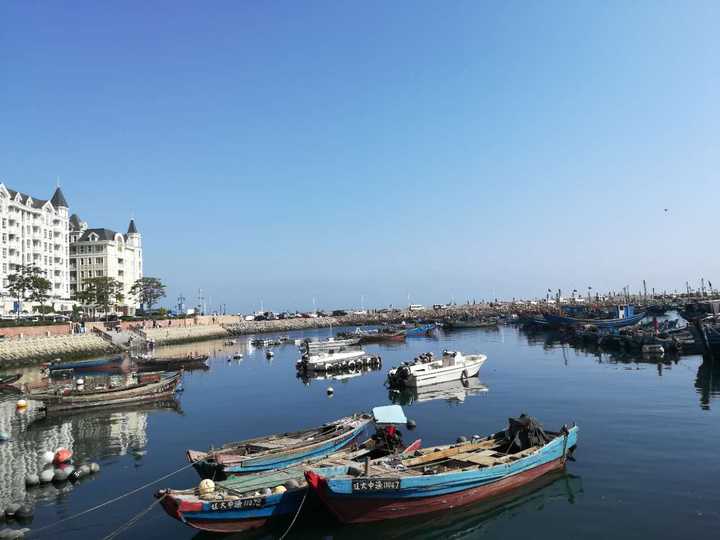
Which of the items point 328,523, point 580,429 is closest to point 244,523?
point 328,523

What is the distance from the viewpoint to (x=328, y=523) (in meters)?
16.2

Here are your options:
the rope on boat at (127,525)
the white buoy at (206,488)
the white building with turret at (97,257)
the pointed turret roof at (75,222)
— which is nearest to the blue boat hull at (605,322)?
the white buoy at (206,488)

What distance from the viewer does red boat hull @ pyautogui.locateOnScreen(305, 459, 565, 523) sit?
1535cm

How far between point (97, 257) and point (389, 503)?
123 m

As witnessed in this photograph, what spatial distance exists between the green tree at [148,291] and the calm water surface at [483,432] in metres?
73.9

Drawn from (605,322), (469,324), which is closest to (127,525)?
(605,322)

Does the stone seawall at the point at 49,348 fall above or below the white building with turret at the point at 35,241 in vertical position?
below

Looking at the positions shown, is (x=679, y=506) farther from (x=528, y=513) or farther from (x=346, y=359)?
(x=346, y=359)

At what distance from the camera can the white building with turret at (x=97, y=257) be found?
122250mm

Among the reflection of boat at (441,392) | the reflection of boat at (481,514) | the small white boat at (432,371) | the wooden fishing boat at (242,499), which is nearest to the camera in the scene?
the wooden fishing boat at (242,499)

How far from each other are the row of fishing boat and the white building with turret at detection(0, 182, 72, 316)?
8536 cm

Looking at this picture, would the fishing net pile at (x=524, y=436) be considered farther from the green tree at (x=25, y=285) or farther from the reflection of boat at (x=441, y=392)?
the green tree at (x=25, y=285)

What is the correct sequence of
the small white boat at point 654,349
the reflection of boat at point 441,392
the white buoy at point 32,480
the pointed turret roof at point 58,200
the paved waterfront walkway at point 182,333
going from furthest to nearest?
the pointed turret roof at point 58,200
the paved waterfront walkway at point 182,333
the small white boat at point 654,349
the reflection of boat at point 441,392
the white buoy at point 32,480

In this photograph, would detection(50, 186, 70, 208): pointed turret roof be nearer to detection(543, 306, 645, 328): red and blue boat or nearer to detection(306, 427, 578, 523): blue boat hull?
detection(543, 306, 645, 328): red and blue boat
